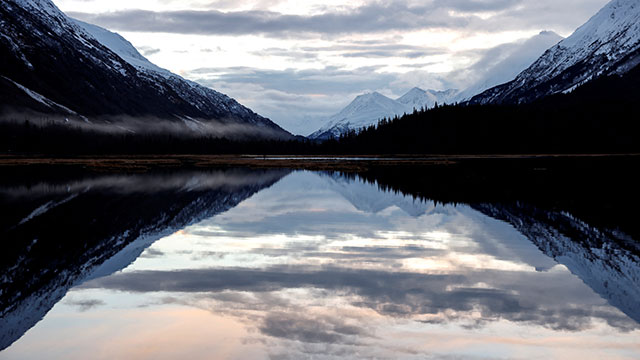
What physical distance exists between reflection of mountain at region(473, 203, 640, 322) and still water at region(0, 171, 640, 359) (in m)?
0.10

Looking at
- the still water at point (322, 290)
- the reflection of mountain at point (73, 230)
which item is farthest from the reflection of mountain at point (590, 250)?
the reflection of mountain at point (73, 230)

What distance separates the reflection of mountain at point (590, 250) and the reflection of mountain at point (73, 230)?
1766 cm

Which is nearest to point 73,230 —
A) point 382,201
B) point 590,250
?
point 590,250

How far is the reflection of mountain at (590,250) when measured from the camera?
22.2m

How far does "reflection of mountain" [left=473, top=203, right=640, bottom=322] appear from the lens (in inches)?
873

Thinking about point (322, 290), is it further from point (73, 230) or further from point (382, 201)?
point (382, 201)

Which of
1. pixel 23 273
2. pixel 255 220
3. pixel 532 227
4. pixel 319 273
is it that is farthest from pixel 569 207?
pixel 23 273

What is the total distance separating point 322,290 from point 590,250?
15.5m

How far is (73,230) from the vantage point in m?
37.4

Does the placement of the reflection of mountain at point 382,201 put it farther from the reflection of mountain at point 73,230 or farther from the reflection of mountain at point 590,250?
the reflection of mountain at point 73,230

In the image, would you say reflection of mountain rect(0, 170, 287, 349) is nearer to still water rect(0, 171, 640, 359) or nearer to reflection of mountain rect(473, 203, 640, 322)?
still water rect(0, 171, 640, 359)

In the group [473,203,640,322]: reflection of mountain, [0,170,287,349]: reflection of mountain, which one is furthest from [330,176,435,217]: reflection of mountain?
[0,170,287,349]: reflection of mountain

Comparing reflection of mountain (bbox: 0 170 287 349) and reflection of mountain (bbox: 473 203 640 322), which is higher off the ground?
reflection of mountain (bbox: 473 203 640 322)

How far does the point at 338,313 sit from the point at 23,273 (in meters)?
13.0
